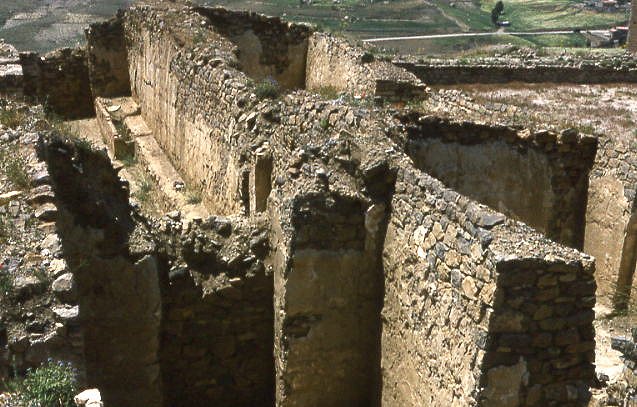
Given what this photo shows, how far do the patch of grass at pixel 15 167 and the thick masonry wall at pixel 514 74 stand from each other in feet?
51.3

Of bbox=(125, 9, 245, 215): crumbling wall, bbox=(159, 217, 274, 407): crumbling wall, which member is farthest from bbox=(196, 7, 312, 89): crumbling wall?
bbox=(159, 217, 274, 407): crumbling wall

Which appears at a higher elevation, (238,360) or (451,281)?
(451,281)

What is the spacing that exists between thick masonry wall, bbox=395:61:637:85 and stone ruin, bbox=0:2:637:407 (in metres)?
11.3

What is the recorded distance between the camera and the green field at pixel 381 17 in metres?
32.6

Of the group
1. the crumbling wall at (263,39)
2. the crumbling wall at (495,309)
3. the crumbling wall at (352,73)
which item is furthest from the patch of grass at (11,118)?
the crumbling wall at (263,39)

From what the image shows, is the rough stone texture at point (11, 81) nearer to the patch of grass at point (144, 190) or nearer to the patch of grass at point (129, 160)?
the patch of grass at point (144, 190)

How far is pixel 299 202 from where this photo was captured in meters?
6.10

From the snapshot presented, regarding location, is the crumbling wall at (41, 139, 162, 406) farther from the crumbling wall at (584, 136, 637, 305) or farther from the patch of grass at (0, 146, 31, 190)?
the crumbling wall at (584, 136, 637, 305)

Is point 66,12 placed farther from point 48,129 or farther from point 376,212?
point 376,212

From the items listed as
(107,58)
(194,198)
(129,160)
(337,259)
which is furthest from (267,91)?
(107,58)

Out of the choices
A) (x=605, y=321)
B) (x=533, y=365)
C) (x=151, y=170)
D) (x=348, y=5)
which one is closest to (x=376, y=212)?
(x=533, y=365)

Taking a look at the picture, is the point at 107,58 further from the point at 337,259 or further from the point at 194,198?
the point at 337,259

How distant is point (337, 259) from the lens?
6293mm

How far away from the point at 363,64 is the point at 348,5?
46.9 m
